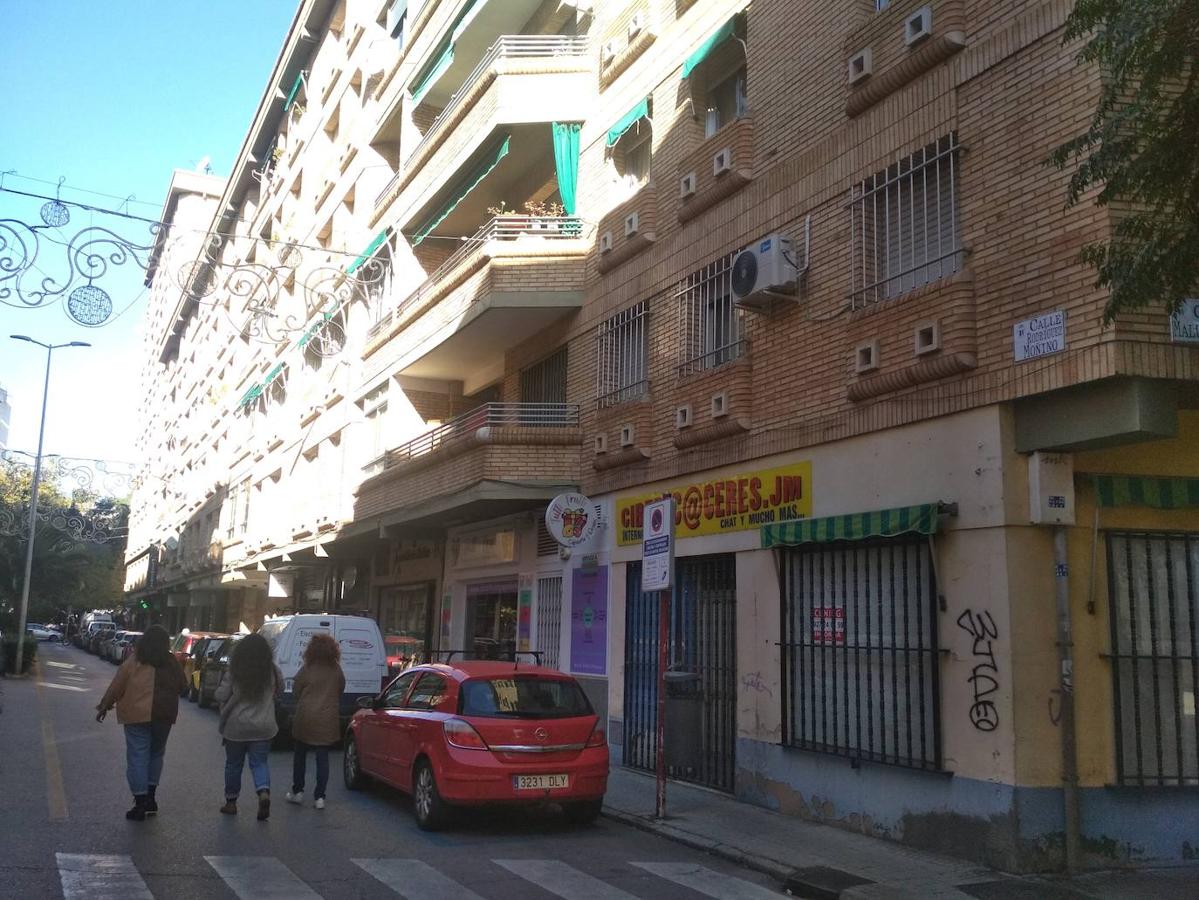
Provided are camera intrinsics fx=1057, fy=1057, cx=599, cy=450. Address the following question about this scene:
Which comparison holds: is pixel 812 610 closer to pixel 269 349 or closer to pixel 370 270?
pixel 370 270

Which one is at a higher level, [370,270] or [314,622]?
[370,270]

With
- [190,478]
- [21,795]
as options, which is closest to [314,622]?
[21,795]

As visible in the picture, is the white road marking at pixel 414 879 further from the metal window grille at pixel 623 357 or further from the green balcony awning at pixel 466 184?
the green balcony awning at pixel 466 184

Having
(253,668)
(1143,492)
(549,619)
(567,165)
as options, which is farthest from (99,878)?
(567,165)

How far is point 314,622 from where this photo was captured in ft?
52.3

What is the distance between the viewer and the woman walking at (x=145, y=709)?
362 inches

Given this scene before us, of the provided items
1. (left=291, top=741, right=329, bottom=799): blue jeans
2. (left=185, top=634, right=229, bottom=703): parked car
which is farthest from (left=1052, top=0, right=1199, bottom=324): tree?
(left=185, top=634, right=229, bottom=703): parked car

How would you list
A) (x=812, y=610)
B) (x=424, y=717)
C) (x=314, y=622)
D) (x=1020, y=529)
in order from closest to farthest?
(x=1020, y=529) < (x=424, y=717) < (x=812, y=610) < (x=314, y=622)

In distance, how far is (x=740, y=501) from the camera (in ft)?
39.9

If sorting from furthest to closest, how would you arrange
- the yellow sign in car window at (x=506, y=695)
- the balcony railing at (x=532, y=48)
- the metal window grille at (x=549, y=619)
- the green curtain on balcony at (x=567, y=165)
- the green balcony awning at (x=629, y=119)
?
the balcony railing at (x=532, y=48), the green curtain on balcony at (x=567, y=165), the metal window grille at (x=549, y=619), the green balcony awning at (x=629, y=119), the yellow sign in car window at (x=506, y=695)

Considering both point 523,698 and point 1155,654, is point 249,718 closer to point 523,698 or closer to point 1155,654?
point 523,698

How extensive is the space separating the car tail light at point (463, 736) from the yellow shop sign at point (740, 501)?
4.10 m

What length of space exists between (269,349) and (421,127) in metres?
14.3

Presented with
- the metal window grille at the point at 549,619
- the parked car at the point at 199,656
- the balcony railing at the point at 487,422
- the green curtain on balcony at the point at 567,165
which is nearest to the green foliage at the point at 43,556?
the parked car at the point at 199,656
